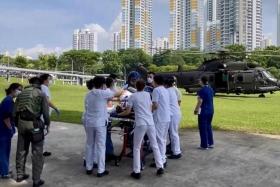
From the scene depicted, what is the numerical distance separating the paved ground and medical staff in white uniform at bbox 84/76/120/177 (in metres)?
0.48

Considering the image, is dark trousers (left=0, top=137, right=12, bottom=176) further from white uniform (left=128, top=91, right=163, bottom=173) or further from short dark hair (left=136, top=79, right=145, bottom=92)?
short dark hair (left=136, top=79, right=145, bottom=92)

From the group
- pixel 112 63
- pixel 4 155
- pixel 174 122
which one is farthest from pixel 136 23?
pixel 4 155

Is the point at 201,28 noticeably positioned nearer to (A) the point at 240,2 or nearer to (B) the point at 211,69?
(A) the point at 240,2

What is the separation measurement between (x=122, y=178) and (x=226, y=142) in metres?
4.27

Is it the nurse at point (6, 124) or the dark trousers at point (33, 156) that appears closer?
the dark trousers at point (33, 156)

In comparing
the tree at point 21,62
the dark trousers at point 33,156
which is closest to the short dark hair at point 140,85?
the dark trousers at point 33,156

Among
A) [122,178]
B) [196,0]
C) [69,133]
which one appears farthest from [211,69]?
[196,0]

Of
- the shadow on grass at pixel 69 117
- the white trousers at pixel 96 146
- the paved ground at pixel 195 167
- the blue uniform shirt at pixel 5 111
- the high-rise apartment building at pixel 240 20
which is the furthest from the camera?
the high-rise apartment building at pixel 240 20

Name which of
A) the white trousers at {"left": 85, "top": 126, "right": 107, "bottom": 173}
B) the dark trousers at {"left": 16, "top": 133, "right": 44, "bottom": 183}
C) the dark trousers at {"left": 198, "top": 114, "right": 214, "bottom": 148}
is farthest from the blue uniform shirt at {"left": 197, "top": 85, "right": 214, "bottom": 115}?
the dark trousers at {"left": 16, "top": 133, "right": 44, "bottom": 183}

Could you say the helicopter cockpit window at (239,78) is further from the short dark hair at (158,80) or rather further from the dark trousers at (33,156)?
the dark trousers at (33,156)

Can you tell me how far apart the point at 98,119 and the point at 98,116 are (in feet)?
0.17

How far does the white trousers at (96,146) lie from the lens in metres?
7.27

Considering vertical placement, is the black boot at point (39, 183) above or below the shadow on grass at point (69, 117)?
below

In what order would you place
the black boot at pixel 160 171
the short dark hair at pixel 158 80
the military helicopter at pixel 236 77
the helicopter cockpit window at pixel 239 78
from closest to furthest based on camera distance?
the black boot at pixel 160 171 → the short dark hair at pixel 158 80 → the helicopter cockpit window at pixel 239 78 → the military helicopter at pixel 236 77
